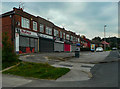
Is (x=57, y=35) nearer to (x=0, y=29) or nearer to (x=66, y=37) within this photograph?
(x=66, y=37)

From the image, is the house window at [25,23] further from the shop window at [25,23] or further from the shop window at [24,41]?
the shop window at [24,41]

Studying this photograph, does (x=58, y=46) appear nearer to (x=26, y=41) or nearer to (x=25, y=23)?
(x=26, y=41)

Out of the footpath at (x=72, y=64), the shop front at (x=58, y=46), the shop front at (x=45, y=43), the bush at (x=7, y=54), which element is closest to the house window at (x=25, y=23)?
the shop front at (x=45, y=43)

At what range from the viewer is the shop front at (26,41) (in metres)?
18.4

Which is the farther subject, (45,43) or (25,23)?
(45,43)

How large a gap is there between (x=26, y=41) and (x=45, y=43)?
20.9 feet

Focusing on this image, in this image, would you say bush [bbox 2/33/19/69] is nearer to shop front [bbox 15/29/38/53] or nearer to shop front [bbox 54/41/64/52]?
shop front [bbox 15/29/38/53]

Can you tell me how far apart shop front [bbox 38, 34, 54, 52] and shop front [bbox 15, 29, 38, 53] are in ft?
5.53

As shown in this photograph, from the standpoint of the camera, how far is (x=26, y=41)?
20.5 meters

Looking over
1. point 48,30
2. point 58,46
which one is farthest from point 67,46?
point 48,30

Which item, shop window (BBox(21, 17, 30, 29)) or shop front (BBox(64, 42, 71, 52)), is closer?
shop window (BBox(21, 17, 30, 29))

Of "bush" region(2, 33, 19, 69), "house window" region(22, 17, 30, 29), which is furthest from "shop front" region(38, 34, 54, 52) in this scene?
"bush" region(2, 33, 19, 69)

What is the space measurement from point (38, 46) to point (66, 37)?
17.1m

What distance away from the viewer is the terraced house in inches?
716
